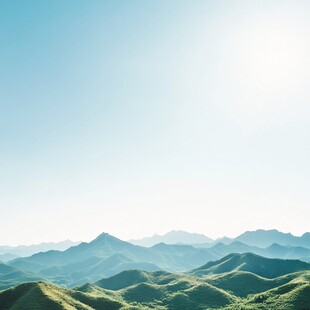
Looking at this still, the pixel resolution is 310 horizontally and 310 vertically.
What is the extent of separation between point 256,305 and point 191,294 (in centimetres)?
2882

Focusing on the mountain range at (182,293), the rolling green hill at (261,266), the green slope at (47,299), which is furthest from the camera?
the rolling green hill at (261,266)

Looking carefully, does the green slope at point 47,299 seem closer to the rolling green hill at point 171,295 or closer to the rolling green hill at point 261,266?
the rolling green hill at point 171,295

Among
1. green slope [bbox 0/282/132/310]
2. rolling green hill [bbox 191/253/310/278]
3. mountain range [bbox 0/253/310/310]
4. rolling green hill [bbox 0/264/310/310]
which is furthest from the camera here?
rolling green hill [bbox 191/253/310/278]

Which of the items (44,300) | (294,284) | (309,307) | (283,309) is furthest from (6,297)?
(294,284)

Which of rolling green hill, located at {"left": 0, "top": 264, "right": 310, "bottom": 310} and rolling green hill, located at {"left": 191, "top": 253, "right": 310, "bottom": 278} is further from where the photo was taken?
rolling green hill, located at {"left": 191, "top": 253, "right": 310, "bottom": 278}

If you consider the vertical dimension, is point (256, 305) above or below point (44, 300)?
below

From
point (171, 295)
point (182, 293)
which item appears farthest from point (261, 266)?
point (171, 295)

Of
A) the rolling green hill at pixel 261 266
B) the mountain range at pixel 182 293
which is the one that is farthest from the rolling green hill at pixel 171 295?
the rolling green hill at pixel 261 266

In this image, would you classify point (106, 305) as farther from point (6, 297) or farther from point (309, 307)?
point (309, 307)

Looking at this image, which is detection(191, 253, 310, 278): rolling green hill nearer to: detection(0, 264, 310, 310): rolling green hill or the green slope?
detection(0, 264, 310, 310): rolling green hill

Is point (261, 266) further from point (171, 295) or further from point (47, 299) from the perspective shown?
point (47, 299)

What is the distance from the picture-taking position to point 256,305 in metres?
80.8

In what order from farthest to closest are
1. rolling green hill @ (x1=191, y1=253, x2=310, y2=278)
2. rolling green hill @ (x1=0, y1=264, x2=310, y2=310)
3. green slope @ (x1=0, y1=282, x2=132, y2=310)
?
rolling green hill @ (x1=191, y1=253, x2=310, y2=278) < rolling green hill @ (x1=0, y1=264, x2=310, y2=310) < green slope @ (x1=0, y1=282, x2=132, y2=310)

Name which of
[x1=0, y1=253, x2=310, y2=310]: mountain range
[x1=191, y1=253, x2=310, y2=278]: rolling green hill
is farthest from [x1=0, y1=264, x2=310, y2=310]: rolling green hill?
[x1=191, y1=253, x2=310, y2=278]: rolling green hill
